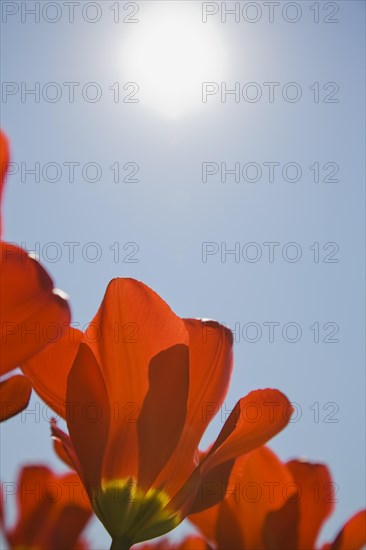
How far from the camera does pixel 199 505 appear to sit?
312 millimetres

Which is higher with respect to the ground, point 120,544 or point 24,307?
point 24,307

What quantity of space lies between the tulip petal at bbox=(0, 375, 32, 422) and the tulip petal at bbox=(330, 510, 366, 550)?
207 mm

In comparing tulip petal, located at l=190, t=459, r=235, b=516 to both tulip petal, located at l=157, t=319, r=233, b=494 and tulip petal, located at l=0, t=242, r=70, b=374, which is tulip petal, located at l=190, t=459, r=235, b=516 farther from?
tulip petal, located at l=0, t=242, r=70, b=374

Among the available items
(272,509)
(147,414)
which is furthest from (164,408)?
(272,509)

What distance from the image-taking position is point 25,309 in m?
0.21

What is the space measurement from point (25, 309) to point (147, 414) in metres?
0.10

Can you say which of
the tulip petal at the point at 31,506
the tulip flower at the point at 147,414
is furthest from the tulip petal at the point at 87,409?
the tulip petal at the point at 31,506

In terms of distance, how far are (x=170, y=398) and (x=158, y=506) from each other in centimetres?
5

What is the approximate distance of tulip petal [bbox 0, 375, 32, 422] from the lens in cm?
22

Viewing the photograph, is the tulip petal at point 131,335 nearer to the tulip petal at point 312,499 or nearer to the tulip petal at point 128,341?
the tulip petal at point 128,341

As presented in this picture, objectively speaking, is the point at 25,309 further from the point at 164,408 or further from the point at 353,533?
→ the point at 353,533

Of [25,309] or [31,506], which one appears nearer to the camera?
[25,309]

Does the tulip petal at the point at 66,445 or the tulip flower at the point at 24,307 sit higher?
the tulip flower at the point at 24,307

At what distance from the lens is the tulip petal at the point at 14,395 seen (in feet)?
0.73
